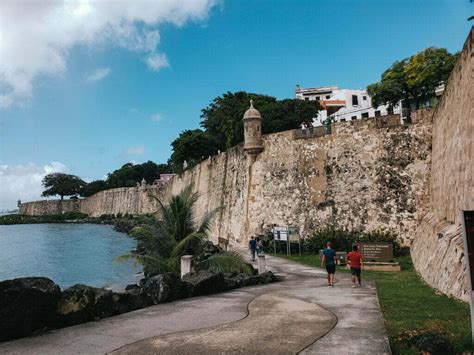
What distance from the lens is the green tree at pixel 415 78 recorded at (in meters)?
38.8

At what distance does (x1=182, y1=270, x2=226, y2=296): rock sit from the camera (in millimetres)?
11688

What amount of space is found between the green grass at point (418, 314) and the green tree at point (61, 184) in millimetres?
120104

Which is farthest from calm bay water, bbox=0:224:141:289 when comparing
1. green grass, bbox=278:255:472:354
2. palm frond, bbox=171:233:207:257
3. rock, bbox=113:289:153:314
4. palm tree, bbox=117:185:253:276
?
green grass, bbox=278:255:472:354

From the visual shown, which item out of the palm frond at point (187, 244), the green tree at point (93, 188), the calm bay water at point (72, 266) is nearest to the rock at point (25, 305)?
the palm frond at point (187, 244)

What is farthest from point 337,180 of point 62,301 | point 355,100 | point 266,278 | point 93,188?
point 93,188

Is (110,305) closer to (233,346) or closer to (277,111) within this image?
(233,346)

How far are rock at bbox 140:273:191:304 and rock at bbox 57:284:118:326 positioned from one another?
1.27 meters

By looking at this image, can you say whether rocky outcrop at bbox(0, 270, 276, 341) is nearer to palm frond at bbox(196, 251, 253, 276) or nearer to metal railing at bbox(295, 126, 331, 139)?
palm frond at bbox(196, 251, 253, 276)

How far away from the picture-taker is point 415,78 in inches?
1577

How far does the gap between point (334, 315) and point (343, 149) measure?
18124mm

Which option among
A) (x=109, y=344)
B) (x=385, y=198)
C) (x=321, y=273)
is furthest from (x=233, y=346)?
(x=385, y=198)

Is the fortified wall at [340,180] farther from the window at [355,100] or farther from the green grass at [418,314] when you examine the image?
the window at [355,100]

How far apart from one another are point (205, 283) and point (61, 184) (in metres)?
119

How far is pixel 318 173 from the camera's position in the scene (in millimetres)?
26500
